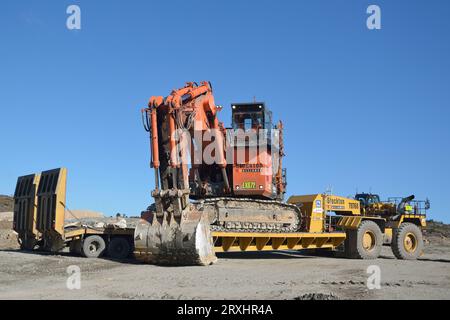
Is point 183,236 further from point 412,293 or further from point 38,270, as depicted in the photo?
point 412,293

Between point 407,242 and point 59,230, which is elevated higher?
point 59,230

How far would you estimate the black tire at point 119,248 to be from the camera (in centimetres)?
1800

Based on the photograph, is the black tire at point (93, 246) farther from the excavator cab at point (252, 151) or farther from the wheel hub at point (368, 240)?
the wheel hub at point (368, 240)

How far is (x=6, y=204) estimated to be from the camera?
52219 mm

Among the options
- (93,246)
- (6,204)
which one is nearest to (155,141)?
(93,246)

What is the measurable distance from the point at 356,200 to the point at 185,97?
9947 mm

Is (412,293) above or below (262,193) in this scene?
below

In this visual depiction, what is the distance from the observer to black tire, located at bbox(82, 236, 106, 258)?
17.8 meters

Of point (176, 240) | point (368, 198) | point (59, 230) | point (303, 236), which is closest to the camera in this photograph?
point (176, 240)

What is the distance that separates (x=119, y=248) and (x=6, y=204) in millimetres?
38684

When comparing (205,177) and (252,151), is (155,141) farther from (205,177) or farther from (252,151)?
(252,151)

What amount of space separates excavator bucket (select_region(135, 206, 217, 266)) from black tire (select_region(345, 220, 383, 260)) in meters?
7.29
